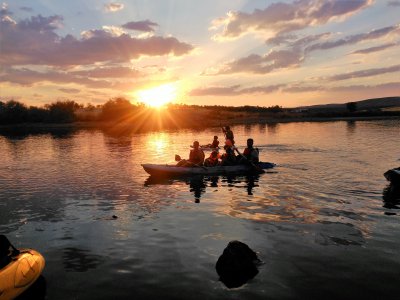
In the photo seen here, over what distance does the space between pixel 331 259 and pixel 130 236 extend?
268 inches

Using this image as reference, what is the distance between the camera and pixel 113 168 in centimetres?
3061

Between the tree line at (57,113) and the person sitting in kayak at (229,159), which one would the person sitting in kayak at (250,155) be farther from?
the tree line at (57,113)

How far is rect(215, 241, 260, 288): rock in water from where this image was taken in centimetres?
1032

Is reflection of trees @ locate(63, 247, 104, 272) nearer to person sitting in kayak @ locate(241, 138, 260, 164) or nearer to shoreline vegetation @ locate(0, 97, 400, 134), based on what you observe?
person sitting in kayak @ locate(241, 138, 260, 164)

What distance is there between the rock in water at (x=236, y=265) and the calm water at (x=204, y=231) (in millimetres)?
239

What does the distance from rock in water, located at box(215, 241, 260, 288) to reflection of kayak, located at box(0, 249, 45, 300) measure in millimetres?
4768

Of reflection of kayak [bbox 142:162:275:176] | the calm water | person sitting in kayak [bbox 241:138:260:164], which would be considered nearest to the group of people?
person sitting in kayak [bbox 241:138:260:164]

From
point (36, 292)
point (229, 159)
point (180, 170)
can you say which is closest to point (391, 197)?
point (229, 159)

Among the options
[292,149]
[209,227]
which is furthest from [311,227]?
[292,149]

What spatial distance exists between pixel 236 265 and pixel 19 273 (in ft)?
17.9

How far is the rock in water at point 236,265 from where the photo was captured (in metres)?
10.3

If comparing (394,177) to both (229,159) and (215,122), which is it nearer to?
(229,159)

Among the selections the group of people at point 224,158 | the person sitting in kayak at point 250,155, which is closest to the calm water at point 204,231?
the person sitting in kayak at point 250,155

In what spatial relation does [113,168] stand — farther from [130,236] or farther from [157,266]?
[157,266]
